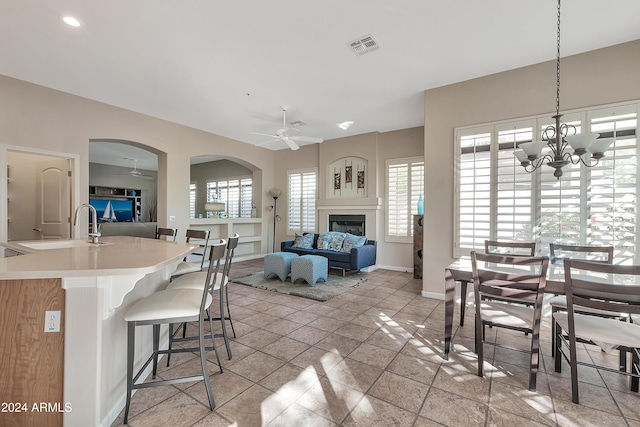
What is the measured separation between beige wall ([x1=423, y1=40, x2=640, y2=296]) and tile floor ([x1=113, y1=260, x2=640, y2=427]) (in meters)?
1.35

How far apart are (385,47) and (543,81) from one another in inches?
82.0


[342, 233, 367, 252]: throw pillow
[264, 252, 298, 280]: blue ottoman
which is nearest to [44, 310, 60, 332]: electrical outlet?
[264, 252, 298, 280]: blue ottoman

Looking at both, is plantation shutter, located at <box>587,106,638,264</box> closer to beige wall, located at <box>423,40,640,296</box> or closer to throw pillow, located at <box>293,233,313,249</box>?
beige wall, located at <box>423,40,640,296</box>

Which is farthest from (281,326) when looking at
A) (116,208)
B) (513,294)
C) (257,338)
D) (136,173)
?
(116,208)

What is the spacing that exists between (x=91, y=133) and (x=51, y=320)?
170 inches

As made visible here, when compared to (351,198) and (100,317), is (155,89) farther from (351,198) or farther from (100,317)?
(351,198)

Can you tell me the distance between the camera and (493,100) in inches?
147

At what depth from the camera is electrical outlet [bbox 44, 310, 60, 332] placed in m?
1.45

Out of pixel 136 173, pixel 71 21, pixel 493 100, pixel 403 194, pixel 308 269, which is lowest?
pixel 308 269

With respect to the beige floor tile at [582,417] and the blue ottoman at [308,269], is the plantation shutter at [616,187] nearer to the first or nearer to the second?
the beige floor tile at [582,417]

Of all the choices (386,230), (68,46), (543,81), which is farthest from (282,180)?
(543,81)

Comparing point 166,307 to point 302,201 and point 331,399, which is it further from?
point 302,201

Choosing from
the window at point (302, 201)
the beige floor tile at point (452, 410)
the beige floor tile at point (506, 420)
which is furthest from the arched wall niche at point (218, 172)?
the beige floor tile at point (506, 420)

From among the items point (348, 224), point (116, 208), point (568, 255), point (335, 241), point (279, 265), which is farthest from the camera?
point (116, 208)
